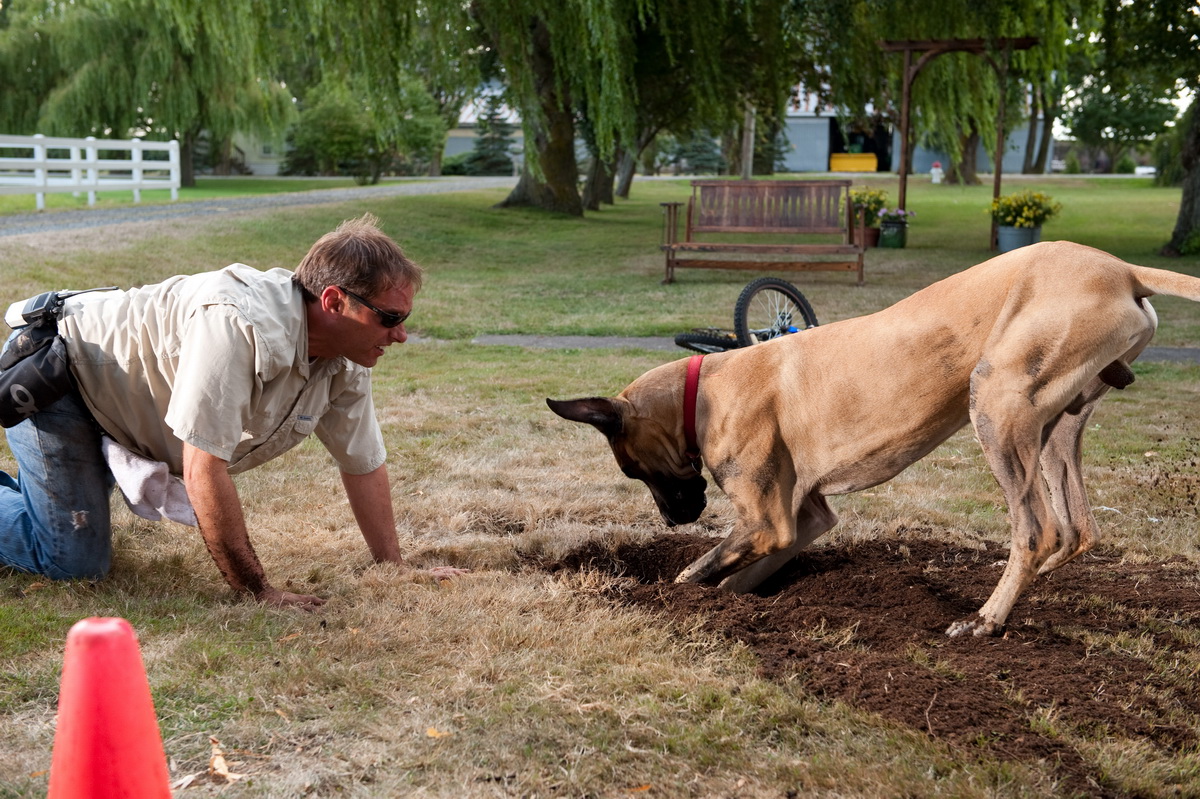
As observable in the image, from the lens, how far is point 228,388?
3660 mm

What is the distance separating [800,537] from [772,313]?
6.59 meters

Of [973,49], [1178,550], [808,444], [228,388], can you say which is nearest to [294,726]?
[228,388]

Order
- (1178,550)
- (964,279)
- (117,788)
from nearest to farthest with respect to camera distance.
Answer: (117,788)
(964,279)
(1178,550)

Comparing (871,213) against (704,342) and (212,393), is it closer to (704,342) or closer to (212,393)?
(704,342)

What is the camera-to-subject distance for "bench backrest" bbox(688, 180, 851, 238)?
53.7ft

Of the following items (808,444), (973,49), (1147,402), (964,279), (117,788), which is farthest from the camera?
(973,49)

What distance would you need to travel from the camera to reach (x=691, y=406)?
14.5ft

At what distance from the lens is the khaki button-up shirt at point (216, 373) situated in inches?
144

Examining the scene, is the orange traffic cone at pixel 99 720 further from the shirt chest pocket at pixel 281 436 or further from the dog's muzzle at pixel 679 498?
the dog's muzzle at pixel 679 498

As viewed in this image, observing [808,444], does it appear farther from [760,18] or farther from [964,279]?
[760,18]

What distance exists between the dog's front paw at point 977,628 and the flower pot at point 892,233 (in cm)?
1825

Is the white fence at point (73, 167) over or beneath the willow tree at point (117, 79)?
beneath

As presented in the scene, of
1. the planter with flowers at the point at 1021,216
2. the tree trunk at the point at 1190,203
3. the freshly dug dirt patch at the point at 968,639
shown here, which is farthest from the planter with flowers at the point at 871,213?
the freshly dug dirt patch at the point at 968,639

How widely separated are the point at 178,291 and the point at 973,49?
17.0m
